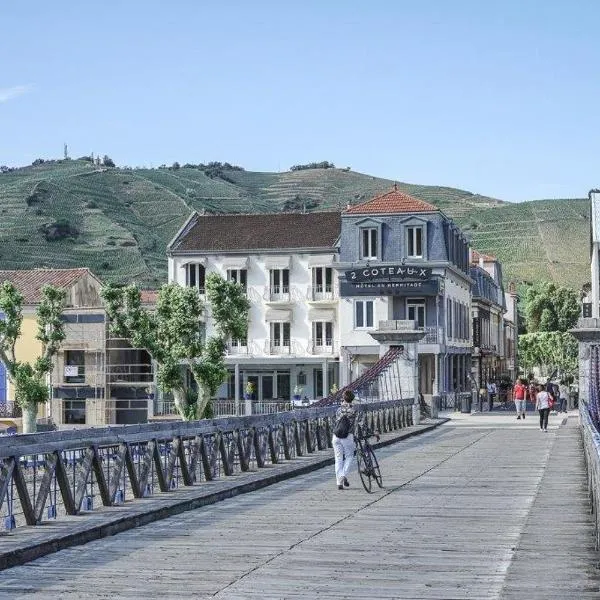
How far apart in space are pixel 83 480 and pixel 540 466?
43.5ft

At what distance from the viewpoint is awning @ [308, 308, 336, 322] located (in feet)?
226

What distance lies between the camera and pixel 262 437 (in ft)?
80.0

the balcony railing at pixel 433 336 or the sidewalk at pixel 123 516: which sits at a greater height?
the balcony railing at pixel 433 336

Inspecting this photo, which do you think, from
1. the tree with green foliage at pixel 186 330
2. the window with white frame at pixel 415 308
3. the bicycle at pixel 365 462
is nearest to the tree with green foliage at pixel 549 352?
the window with white frame at pixel 415 308

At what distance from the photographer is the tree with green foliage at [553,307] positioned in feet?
409

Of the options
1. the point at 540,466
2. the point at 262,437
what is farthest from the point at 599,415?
the point at 262,437

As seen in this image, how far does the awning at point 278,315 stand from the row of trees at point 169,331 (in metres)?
8.81

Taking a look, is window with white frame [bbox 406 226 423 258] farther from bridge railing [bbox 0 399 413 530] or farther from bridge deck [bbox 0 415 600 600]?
bridge deck [bbox 0 415 600 600]

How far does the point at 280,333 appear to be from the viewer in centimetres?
6938

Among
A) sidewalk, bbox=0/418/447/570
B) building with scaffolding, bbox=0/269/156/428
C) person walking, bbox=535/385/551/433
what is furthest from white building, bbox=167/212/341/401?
sidewalk, bbox=0/418/447/570

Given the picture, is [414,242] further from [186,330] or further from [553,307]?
[553,307]

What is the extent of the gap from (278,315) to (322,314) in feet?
7.85

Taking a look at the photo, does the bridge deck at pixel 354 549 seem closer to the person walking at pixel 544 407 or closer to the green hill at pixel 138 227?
the person walking at pixel 544 407

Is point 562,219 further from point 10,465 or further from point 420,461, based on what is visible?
point 10,465
